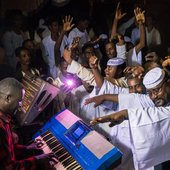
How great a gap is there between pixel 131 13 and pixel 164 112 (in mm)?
3831

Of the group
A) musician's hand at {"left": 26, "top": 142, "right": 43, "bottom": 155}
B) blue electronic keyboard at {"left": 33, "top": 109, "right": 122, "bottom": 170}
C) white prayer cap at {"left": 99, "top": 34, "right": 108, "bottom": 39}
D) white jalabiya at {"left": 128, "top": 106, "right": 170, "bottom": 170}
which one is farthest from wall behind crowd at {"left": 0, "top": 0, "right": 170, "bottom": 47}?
musician's hand at {"left": 26, "top": 142, "right": 43, "bottom": 155}

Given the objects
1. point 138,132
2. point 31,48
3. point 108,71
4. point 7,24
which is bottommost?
point 138,132

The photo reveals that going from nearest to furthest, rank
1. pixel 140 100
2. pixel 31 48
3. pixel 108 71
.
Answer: pixel 140 100
pixel 108 71
pixel 31 48

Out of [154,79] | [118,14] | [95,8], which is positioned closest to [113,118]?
[154,79]

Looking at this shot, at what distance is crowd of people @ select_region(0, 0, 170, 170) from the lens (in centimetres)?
260

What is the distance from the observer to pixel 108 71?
13.9 ft

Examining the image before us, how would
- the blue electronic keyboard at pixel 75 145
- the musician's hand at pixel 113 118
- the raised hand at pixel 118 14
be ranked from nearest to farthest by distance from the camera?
the blue electronic keyboard at pixel 75 145, the musician's hand at pixel 113 118, the raised hand at pixel 118 14

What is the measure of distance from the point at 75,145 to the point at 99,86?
1.23m

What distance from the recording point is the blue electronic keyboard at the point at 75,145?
2.34 metres

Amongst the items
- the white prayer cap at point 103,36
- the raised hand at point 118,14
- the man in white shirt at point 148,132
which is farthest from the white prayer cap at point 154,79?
the white prayer cap at point 103,36

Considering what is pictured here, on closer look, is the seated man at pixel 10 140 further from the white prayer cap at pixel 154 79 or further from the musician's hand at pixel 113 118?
the white prayer cap at pixel 154 79

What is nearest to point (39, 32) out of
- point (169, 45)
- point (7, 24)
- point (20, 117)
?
point (7, 24)

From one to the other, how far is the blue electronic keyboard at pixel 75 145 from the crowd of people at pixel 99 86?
10 centimetres

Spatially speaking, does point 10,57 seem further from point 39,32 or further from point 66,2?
point 66,2
